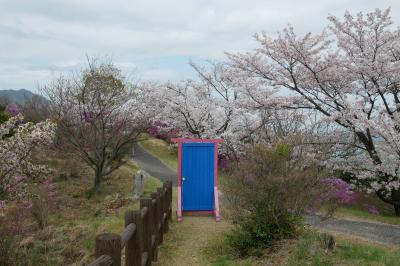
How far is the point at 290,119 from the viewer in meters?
17.3

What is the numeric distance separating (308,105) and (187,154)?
544 cm

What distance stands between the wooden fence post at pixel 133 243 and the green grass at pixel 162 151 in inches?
911

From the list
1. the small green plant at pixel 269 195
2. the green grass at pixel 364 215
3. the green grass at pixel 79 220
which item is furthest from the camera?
the green grass at pixel 364 215

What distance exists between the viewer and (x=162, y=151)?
112 ft

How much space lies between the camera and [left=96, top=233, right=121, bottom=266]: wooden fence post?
2959 mm

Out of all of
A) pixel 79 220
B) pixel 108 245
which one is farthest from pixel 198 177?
pixel 108 245

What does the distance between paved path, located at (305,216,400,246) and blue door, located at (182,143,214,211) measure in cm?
241

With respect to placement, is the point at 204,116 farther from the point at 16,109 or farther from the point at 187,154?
the point at 187,154

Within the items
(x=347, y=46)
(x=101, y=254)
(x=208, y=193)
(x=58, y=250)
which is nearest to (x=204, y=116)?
(x=347, y=46)

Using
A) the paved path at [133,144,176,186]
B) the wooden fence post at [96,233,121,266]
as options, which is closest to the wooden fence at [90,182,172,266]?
the wooden fence post at [96,233,121,266]

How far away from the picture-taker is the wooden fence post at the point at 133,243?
4.55 m

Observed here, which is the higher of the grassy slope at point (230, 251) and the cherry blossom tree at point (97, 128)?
the cherry blossom tree at point (97, 128)

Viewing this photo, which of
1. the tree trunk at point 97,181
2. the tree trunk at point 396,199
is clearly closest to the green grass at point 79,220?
the tree trunk at point 97,181

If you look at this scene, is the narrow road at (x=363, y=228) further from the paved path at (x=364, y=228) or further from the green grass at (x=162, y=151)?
the green grass at (x=162, y=151)
